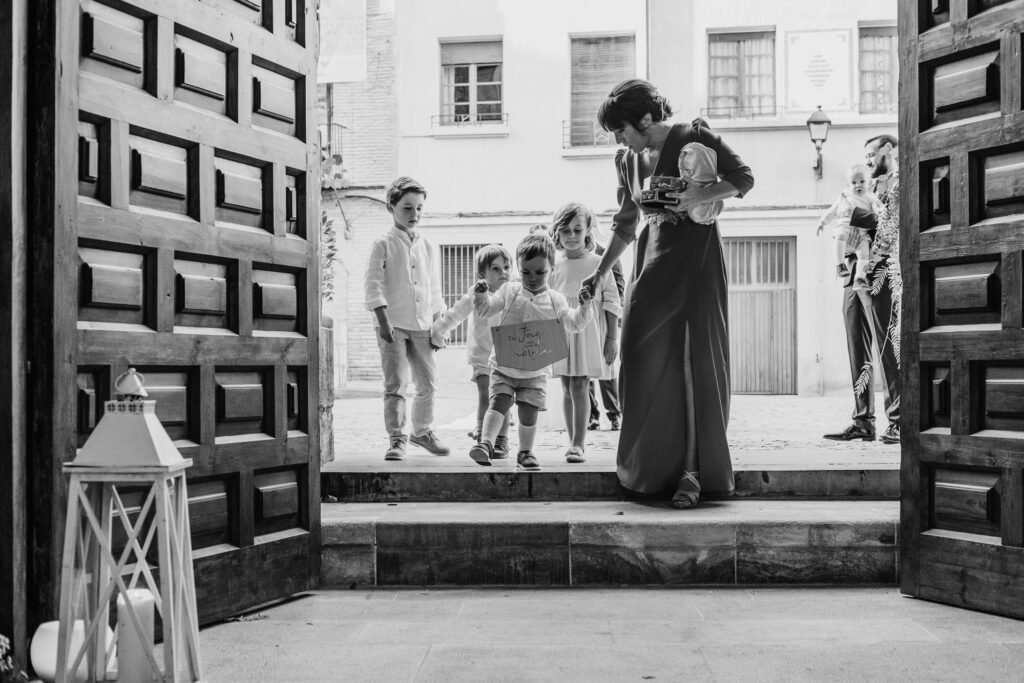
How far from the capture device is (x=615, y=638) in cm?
362

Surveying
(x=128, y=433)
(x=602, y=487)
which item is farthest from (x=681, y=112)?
(x=128, y=433)

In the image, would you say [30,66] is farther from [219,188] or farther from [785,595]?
[785,595]

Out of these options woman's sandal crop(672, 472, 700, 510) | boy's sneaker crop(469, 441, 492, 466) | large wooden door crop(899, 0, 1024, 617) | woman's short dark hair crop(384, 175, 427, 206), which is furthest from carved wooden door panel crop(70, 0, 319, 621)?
large wooden door crop(899, 0, 1024, 617)

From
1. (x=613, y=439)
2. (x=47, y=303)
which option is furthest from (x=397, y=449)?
(x=47, y=303)

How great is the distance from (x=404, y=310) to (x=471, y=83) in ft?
36.5

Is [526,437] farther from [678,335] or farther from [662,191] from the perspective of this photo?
[662,191]

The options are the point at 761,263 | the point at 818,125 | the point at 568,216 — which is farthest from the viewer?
the point at 761,263

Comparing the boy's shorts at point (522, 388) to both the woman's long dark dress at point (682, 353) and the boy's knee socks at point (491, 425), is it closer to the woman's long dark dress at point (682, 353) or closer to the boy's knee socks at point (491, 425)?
the boy's knee socks at point (491, 425)

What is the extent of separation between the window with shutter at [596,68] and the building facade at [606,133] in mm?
22

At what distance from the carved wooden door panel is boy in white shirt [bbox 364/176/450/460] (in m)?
1.84

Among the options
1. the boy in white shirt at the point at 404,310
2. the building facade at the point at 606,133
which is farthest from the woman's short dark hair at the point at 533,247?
the building facade at the point at 606,133

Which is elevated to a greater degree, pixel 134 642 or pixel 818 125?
pixel 818 125

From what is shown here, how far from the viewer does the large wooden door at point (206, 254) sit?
3305mm

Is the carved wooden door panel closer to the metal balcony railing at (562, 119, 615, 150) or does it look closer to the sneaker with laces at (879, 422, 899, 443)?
the sneaker with laces at (879, 422, 899, 443)
